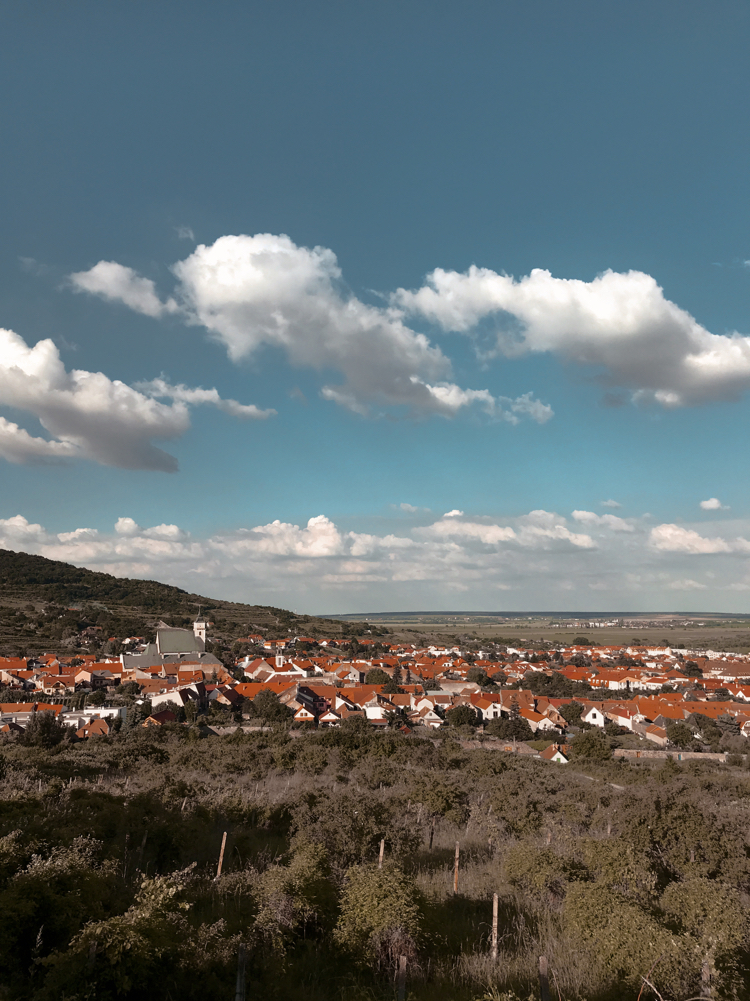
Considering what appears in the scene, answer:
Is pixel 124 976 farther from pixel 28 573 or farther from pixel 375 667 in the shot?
pixel 28 573

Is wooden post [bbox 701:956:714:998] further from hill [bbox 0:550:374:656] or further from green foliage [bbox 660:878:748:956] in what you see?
hill [bbox 0:550:374:656]

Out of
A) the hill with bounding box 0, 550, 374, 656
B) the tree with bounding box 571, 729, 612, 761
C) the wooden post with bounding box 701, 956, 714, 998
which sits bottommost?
the hill with bounding box 0, 550, 374, 656

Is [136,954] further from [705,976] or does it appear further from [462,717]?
[462,717]

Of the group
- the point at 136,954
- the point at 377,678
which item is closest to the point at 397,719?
the point at 377,678

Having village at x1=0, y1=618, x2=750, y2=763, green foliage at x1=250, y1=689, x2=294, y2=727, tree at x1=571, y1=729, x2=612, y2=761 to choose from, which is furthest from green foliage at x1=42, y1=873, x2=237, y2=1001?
green foliage at x1=250, y1=689, x2=294, y2=727

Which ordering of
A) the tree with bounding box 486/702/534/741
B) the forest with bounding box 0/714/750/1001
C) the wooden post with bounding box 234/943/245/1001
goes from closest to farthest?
1. the wooden post with bounding box 234/943/245/1001
2. the forest with bounding box 0/714/750/1001
3. the tree with bounding box 486/702/534/741

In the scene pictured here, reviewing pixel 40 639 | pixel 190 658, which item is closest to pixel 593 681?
pixel 190 658

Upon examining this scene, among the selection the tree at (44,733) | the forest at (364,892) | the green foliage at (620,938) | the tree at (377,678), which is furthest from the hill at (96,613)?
the green foliage at (620,938)
